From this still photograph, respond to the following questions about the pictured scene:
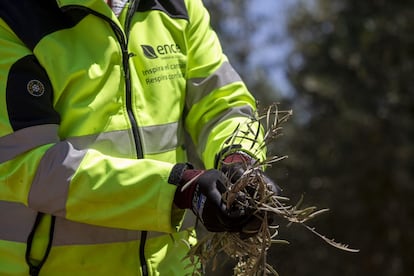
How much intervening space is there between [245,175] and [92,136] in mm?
584

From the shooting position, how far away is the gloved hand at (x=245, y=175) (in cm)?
309

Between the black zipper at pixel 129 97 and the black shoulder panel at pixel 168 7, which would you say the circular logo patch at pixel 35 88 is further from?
the black shoulder panel at pixel 168 7

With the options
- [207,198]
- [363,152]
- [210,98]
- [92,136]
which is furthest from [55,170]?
[363,152]

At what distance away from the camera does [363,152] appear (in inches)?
594

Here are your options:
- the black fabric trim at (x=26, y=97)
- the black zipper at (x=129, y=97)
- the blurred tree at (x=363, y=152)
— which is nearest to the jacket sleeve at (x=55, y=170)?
the black fabric trim at (x=26, y=97)

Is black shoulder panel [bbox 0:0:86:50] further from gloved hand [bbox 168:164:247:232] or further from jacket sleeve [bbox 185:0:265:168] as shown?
gloved hand [bbox 168:164:247:232]

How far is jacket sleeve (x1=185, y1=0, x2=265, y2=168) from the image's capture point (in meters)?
3.59

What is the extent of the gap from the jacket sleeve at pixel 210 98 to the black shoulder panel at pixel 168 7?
6 cm

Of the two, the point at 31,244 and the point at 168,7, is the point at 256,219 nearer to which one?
the point at 31,244

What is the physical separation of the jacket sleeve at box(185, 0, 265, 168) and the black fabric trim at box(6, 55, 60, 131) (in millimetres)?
632

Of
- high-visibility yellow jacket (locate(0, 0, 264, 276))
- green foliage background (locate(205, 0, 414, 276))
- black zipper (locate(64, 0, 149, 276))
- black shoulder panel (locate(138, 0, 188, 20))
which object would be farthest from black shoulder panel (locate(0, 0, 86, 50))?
green foliage background (locate(205, 0, 414, 276))

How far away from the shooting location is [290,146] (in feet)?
52.7

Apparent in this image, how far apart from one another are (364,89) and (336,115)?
0.89 metres

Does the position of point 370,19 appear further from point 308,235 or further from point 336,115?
point 308,235
